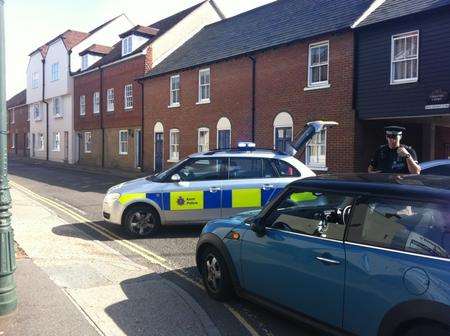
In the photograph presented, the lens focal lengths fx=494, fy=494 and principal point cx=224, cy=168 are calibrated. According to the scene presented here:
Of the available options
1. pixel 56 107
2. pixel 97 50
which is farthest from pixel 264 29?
pixel 56 107

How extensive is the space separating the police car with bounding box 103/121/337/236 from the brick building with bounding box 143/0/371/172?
23.6 ft

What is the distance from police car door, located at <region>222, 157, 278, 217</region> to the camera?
870 centimetres

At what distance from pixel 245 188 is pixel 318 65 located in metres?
9.13

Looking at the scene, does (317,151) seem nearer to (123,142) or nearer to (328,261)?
(328,261)

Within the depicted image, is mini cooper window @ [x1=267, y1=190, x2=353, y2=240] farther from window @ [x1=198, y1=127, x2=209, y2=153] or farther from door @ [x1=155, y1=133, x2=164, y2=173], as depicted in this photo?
door @ [x1=155, y1=133, x2=164, y2=173]

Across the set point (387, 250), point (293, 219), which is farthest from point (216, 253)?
point (387, 250)

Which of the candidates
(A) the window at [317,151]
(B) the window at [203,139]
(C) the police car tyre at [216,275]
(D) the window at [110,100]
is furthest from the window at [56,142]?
(C) the police car tyre at [216,275]

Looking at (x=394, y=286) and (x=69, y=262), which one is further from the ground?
(x=394, y=286)

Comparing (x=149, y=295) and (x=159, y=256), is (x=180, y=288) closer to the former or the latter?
(x=149, y=295)

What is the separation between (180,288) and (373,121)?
1163 cm

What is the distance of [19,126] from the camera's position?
167 feet

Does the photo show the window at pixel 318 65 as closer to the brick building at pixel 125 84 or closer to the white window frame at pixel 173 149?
the white window frame at pixel 173 149

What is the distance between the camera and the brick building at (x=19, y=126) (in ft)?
160

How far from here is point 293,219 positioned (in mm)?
4410
